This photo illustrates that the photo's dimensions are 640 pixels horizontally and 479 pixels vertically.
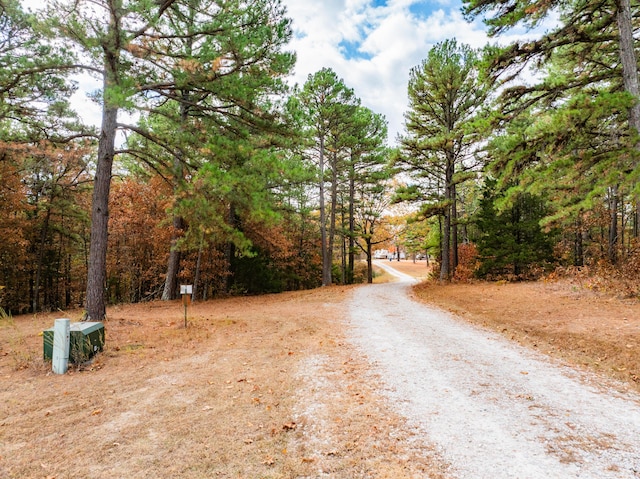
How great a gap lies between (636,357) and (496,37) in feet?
24.7

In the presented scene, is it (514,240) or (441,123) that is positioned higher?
(441,123)

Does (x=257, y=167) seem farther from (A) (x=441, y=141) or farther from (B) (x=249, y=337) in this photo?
(A) (x=441, y=141)

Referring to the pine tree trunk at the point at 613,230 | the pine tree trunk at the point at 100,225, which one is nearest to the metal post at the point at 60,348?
the pine tree trunk at the point at 100,225

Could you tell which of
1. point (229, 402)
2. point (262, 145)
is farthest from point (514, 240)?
point (229, 402)

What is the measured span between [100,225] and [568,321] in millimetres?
11645

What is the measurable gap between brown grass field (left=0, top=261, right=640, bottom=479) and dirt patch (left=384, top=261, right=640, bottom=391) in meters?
0.04

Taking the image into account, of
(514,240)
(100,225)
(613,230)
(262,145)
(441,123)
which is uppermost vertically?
(441,123)

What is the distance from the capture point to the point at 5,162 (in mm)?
13680

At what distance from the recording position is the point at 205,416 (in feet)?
11.9

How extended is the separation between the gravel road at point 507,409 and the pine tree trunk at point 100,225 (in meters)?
6.69

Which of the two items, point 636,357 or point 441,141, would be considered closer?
point 636,357

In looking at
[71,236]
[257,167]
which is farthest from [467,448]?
[71,236]

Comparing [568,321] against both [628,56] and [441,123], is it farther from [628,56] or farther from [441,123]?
[441,123]

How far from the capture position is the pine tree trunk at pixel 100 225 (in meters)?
8.21
